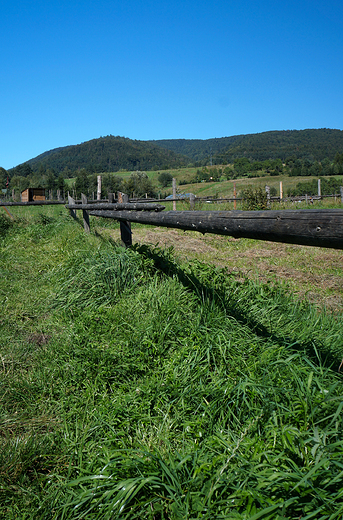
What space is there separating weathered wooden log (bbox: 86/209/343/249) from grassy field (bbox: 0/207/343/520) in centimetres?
77

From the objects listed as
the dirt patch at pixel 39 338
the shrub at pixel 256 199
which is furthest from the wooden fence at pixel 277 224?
the shrub at pixel 256 199

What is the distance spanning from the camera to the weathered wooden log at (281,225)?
160 centimetres

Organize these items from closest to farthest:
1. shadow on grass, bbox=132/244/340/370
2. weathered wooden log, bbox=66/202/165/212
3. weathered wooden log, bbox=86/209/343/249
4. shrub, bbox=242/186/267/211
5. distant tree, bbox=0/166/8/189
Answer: weathered wooden log, bbox=86/209/343/249 < shadow on grass, bbox=132/244/340/370 < weathered wooden log, bbox=66/202/165/212 < shrub, bbox=242/186/267/211 < distant tree, bbox=0/166/8/189

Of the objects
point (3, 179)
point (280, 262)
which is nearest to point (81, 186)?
point (3, 179)

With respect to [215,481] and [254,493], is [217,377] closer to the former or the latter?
[215,481]

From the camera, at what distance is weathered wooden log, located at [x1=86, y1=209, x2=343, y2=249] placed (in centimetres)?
160

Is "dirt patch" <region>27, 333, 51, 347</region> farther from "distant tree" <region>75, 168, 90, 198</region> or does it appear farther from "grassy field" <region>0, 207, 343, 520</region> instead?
"distant tree" <region>75, 168, 90, 198</region>

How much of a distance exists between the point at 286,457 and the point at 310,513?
0.88 feet

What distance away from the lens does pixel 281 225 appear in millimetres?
1892

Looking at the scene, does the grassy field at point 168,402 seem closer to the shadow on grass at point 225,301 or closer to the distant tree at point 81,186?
the shadow on grass at point 225,301

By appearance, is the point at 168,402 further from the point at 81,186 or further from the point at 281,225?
the point at 81,186

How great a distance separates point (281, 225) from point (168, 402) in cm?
135

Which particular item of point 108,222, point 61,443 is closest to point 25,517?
point 61,443

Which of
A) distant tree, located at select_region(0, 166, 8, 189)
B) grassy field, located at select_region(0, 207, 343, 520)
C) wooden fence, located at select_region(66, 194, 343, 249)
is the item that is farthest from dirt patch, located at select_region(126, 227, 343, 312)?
distant tree, located at select_region(0, 166, 8, 189)
